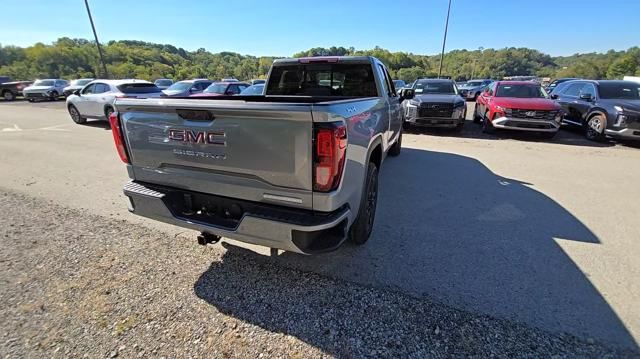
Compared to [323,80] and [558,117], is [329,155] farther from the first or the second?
[558,117]

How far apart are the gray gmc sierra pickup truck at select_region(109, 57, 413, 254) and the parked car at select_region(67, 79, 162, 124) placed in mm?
9953

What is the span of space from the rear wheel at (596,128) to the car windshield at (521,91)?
1.41 metres

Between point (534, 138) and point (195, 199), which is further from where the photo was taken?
point (534, 138)

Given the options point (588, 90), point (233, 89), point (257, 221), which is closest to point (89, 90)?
point (233, 89)

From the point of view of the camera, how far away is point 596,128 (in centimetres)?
915

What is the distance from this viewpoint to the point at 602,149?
27.3 feet

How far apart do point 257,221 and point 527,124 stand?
9393 mm

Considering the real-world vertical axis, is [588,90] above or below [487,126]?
above

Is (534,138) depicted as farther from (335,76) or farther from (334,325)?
(334,325)

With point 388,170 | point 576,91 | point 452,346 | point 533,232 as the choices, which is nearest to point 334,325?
point 452,346

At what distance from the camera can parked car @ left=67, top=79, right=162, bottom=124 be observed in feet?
37.8

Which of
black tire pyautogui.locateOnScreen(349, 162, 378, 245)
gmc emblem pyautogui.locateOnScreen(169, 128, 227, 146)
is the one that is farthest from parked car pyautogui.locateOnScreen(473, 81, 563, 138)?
gmc emblem pyautogui.locateOnScreen(169, 128, 227, 146)

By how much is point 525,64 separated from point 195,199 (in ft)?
436

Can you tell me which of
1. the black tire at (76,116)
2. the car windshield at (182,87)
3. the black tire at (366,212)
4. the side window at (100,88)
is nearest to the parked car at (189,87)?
the car windshield at (182,87)
